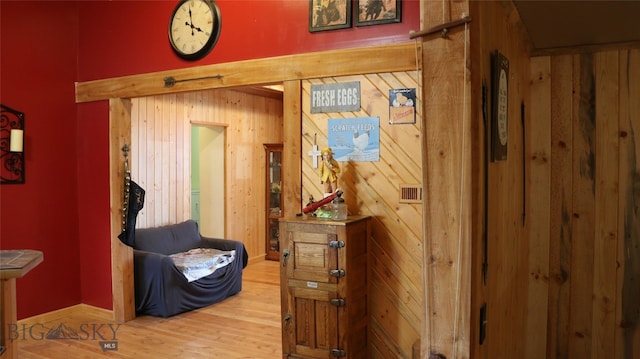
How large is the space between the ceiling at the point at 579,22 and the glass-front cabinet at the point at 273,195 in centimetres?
533

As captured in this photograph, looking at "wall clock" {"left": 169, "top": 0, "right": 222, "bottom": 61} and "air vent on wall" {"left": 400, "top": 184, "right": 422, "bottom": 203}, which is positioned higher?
"wall clock" {"left": 169, "top": 0, "right": 222, "bottom": 61}

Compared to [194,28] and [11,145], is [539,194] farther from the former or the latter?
[11,145]

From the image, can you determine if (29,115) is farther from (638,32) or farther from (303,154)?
(638,32)

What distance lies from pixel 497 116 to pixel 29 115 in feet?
14.0

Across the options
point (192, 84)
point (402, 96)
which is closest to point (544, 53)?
point (402, 96)

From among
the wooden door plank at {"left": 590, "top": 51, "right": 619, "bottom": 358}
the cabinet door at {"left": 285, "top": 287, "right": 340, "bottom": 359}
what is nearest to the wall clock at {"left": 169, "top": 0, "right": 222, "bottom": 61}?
the cabinet door at {"left": 285, "top": 287, "right": 340, "bottom": 359}

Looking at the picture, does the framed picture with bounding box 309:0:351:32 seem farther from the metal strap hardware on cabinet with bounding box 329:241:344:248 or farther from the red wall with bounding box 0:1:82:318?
the red wall with bounding box 0:1:82:318

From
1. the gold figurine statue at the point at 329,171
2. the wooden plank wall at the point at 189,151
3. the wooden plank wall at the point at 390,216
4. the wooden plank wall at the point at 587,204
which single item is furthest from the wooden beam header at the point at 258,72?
the wooden plank wall at the point at 587,204

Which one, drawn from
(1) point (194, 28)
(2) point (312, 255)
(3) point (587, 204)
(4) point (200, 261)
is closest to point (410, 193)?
(2) point (312, 255)

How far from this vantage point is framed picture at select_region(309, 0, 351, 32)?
346 cm

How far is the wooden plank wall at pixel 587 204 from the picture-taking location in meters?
2.54

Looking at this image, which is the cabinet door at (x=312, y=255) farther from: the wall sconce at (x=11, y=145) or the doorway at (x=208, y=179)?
the doorway at (x=208, y=179)

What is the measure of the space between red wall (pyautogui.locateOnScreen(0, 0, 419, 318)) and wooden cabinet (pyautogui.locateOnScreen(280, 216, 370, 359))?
1.66m

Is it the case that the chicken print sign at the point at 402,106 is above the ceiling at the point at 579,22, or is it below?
below
